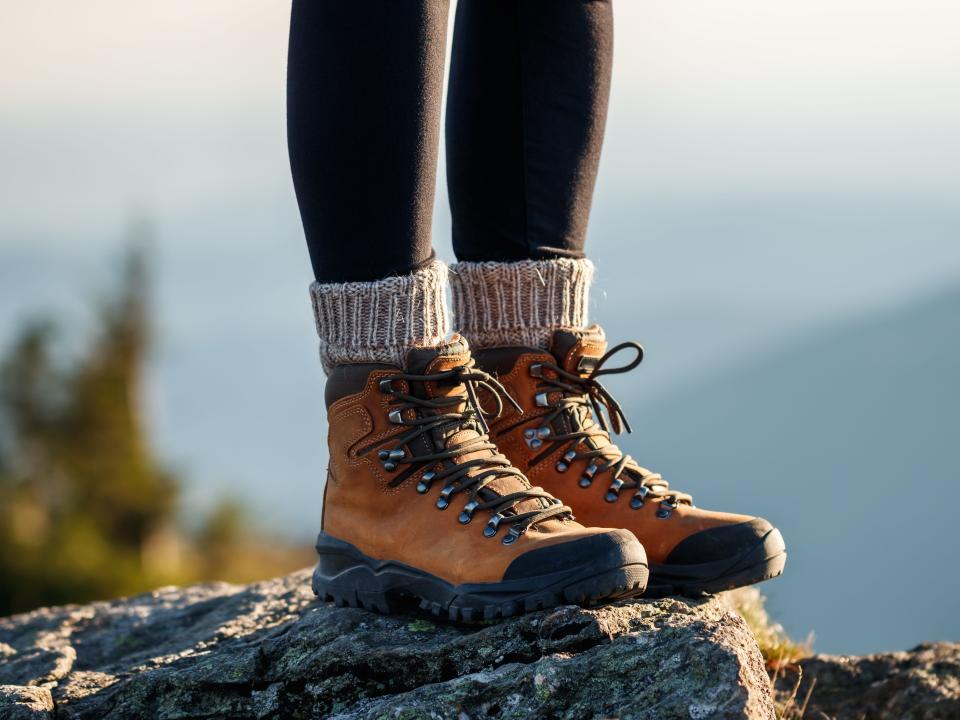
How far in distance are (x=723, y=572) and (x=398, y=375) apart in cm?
69

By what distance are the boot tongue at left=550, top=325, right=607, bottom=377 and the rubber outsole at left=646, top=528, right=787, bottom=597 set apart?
42 centimetres

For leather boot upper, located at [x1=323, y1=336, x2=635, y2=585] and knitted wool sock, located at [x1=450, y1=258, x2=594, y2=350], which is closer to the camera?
leather boot upper, located at [x1=323, y1=336, x2=635, y2=585]

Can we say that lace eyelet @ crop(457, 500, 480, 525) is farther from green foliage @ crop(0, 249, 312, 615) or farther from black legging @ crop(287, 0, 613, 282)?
green foliage @ crop(0, 249, 312, 615)

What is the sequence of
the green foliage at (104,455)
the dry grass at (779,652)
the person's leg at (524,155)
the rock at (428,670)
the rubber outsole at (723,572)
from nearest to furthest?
the rock at (428,670) < the rubber outsole at (723,572) < the person's leg at (524,155) < the dry grass at (779,652) < the green foliage at (104,455)

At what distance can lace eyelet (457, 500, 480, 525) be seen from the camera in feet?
5.88

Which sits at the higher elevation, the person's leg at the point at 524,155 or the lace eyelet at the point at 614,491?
the person's leg at the point at 524,155

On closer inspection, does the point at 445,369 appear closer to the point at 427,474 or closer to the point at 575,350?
the point at 427,474

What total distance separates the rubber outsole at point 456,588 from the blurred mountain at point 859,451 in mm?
54925

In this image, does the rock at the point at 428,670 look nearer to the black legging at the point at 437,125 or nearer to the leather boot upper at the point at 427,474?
the leather boot upper at the point at 427,474

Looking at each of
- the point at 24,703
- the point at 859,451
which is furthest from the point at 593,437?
the point at 859,451

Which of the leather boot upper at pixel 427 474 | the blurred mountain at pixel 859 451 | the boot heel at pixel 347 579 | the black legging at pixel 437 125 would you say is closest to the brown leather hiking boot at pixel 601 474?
the leather boot upper at pixel 427 474

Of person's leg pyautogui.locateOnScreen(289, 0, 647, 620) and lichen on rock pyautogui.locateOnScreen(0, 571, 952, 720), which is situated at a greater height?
person's leg pyautogui.locateOnScreen(289, 0, 647, 620)

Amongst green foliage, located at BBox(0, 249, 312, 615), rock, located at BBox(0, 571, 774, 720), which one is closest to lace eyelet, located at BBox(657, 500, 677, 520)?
rock, located at BBox(0, 571, 774, 720)

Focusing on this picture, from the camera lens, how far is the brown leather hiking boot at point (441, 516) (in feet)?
5.54
